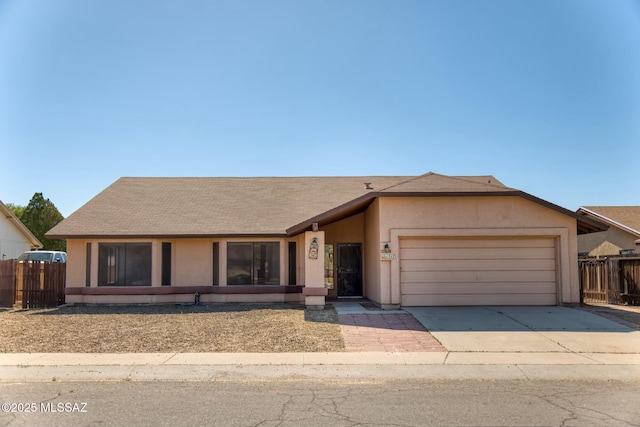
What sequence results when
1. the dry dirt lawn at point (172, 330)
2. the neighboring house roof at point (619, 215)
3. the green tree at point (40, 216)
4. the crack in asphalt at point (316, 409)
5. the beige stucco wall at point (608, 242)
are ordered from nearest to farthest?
the crack in asphalt at point (316, 409) → the dry dirt lawn at point (172, 330) → the neighboring house roof at point (619, 215) → the beige stucco wall at point (608, 242) → the green tree at point (40, 216)

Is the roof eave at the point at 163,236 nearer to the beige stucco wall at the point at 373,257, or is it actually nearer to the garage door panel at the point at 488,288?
the beige stucco wall at the point at 373,257

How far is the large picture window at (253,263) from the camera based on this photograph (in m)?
18.7

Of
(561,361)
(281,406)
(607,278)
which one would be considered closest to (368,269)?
(607,278)

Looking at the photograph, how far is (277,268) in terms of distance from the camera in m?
18.8

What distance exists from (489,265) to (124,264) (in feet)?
41.3

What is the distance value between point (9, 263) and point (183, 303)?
21.5 ft

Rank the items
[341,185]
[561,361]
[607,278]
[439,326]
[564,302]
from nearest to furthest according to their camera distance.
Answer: [561,361] < [439,326] < [564,302] < [607,278] < [341,185]

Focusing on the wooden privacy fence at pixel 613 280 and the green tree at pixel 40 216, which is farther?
the green tree at pixel 40 216

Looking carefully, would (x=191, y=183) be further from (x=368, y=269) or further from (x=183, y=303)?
(x=368, y=269)

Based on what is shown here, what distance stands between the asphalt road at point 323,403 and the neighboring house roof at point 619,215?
22.6 m

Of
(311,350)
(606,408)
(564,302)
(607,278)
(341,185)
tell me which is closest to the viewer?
(606,408)

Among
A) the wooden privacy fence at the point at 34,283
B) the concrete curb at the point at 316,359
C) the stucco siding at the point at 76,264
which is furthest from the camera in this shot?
the stucco siding at the point at 76,264

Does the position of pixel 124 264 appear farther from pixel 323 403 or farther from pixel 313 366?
pixel 323 403

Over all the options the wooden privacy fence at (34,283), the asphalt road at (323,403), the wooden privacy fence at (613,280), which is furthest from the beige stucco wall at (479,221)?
the wooden privacy fence at (34,283)
